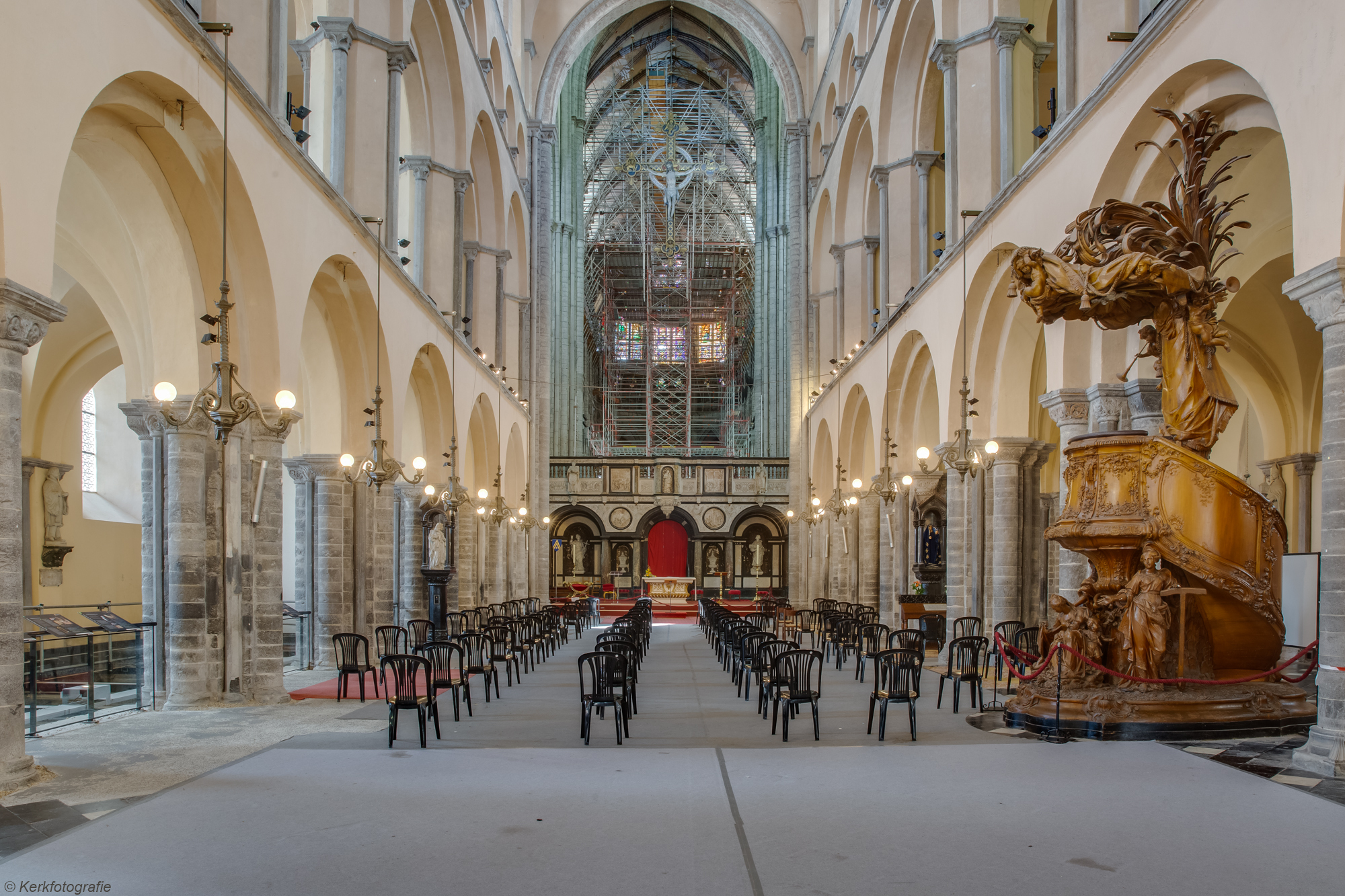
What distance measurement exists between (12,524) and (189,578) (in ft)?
14.6

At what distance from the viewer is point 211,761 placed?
856 cm

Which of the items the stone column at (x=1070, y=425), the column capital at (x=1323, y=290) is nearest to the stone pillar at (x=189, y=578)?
the stone column at (x=1070, y=425)

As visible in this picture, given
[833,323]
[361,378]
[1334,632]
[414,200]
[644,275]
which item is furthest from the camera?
[644,275]

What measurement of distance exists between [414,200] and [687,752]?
16.5 metres

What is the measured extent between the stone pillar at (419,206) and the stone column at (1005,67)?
1195 centimetres

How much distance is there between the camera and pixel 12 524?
7258mm

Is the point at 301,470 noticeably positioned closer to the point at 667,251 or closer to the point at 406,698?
the point at 406,698

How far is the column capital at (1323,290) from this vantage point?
24.4 feet

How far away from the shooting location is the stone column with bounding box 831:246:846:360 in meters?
30.2

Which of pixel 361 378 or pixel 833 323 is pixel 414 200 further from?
pixel 833 323

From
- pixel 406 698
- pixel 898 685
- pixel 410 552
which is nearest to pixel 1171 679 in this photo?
pixel 898 685

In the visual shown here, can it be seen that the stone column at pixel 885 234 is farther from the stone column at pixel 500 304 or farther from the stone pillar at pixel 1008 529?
the stone column at pixel 500 304

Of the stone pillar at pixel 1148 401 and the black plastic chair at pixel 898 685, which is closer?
the black plastic chair at pixel 898 685

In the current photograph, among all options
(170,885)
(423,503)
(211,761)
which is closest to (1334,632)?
(170,885)
